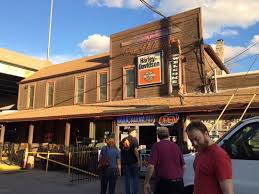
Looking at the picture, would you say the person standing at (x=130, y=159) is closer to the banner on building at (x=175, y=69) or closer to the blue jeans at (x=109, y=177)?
the blue jeans at (x=109, y=177)

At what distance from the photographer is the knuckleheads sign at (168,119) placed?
47.3 ft

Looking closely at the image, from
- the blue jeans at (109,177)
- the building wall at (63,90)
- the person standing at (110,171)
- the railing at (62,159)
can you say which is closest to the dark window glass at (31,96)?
the building wall at (63,90)

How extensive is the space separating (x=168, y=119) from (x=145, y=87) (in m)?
4.30

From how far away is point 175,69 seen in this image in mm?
17141

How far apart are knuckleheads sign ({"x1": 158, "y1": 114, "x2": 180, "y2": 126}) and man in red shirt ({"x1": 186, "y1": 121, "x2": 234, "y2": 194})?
36.7 feet

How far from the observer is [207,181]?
3109mm

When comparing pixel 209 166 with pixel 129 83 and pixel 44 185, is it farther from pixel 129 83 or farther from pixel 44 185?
pixel 129 83

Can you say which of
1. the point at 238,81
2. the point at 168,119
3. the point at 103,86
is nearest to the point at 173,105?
the point at 168,119

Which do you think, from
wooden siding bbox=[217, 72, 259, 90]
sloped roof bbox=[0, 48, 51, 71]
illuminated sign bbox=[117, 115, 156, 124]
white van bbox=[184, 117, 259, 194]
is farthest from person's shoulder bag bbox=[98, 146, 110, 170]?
sloped roof bbox=[0, 48, 51, 71]

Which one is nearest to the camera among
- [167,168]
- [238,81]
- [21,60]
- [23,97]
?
[167,168]

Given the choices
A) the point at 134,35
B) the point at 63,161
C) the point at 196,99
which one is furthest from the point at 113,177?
the point at 134,35

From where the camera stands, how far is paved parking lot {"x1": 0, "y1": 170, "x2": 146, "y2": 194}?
10.7m

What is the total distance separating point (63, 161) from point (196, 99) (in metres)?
7.46

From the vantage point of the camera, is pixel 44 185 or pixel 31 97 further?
pixel 31 97
